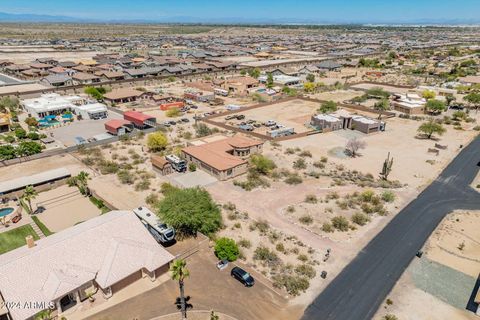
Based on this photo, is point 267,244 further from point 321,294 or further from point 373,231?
point 373,231

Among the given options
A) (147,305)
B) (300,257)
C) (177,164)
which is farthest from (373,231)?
(177,164)

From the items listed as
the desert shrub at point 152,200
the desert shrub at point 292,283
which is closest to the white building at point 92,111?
the desert shrub at point 152,200

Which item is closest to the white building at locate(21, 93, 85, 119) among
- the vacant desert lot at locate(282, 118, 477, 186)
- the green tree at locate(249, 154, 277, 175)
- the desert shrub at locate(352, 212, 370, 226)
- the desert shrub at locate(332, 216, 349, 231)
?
the green tree at locate(249, 154, 277, 175)

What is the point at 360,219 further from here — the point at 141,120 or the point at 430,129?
the point at 141,120

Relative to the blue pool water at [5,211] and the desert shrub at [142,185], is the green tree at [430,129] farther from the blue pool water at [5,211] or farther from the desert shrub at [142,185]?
the blue pool water at [5,211]

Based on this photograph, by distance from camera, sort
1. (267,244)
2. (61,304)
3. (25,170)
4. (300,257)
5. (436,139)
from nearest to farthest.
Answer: (61,304)
(300,257)
(267,244)
(25,170)
(436,139)

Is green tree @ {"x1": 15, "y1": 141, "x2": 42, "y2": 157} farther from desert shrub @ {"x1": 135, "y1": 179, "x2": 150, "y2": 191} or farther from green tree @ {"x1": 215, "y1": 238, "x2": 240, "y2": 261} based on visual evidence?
green tree @ {"x1": 215, "y1": 238, "x2": 240, "y2": 261}

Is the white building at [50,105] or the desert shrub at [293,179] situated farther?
the white building at [50,105]

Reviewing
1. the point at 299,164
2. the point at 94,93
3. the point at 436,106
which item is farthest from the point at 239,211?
the point at 94,93
